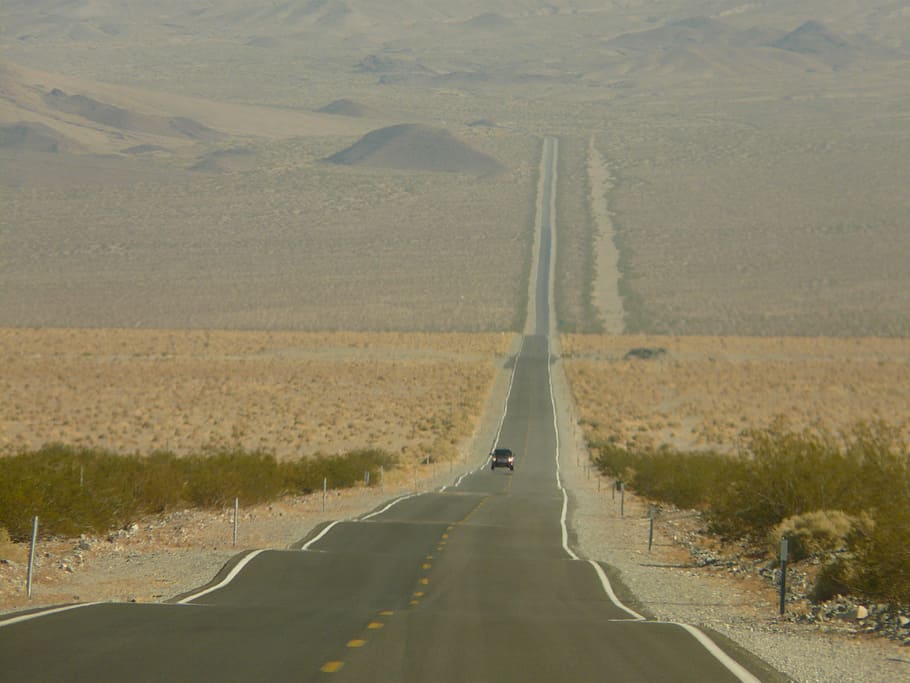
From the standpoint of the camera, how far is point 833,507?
1891 centimetres

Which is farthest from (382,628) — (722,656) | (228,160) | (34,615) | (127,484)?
(228,160)

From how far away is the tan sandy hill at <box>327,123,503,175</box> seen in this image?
556 feet

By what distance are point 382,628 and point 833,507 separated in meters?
10.1

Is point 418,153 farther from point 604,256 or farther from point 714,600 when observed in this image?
point 714,600

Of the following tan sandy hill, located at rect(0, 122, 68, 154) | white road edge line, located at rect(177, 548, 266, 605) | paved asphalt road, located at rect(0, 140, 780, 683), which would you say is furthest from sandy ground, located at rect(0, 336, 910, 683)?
tan sandy hill, located at rect(0, 122, 68, 154)

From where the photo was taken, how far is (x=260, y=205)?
14088 centimetres

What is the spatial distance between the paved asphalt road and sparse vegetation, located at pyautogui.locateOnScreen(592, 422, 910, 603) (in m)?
2.80

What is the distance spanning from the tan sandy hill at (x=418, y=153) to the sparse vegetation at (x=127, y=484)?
134 metres

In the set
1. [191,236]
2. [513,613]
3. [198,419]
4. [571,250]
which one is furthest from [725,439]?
[191,236]

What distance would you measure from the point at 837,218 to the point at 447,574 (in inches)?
4595

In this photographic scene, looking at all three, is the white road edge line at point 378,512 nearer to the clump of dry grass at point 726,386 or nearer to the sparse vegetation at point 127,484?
the sparse vegetation at point 127,484

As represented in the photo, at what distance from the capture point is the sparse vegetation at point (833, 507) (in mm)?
13305

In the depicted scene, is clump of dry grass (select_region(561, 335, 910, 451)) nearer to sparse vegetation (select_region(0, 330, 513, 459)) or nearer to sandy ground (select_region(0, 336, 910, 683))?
sparse vegetation (select_region(0, 330, 513, 459))

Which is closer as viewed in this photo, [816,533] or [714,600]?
[714,600]
